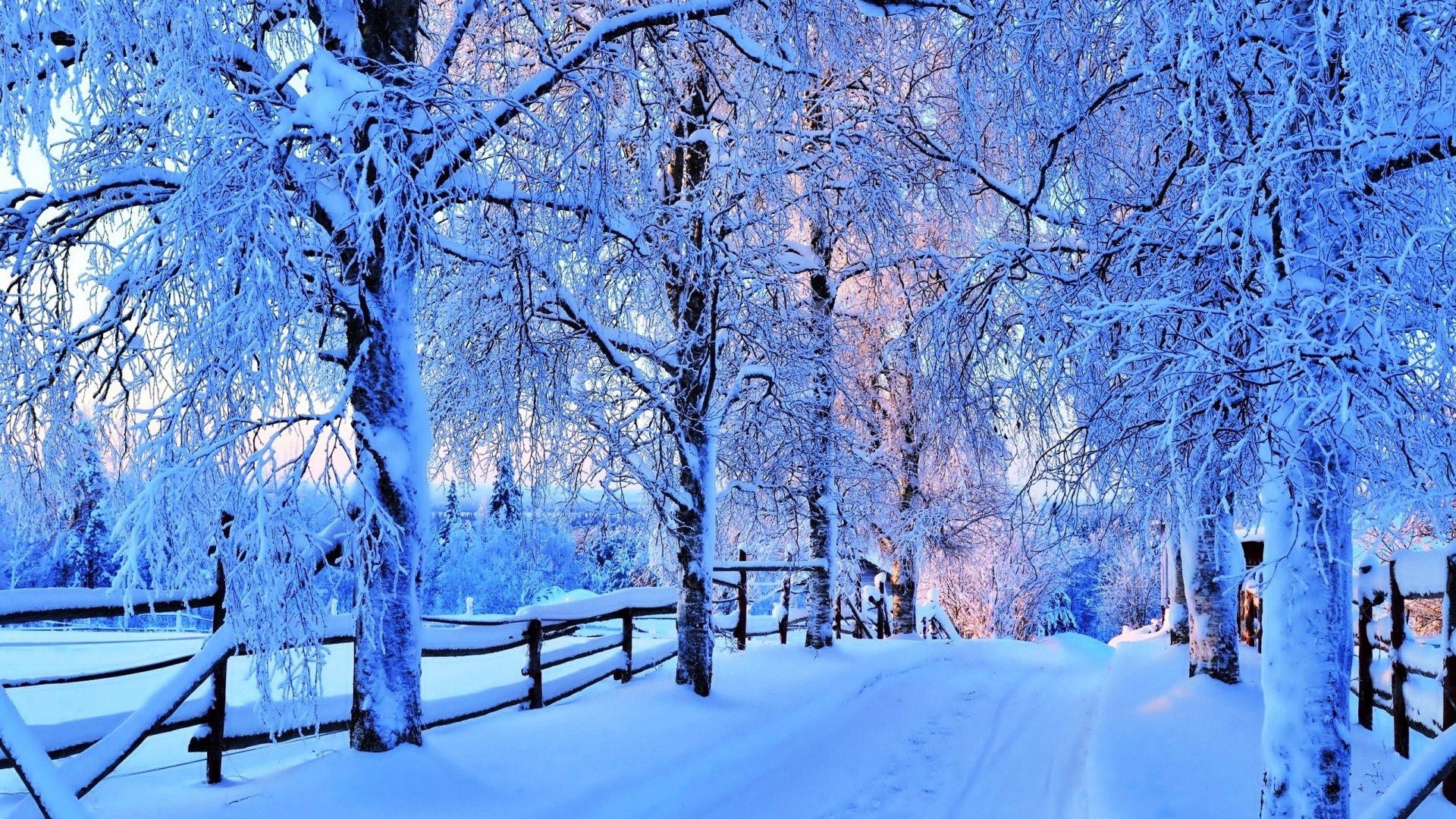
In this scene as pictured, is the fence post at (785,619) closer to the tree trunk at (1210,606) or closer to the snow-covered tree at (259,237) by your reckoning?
the tree trunk at (1210,606)

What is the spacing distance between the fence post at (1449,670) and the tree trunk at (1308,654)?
1.09 metres

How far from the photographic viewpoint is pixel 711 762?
6934 millimetres

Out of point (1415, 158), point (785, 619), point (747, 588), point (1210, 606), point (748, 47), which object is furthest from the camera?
Answer: point (785, 619)

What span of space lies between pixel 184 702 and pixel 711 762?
142 inches

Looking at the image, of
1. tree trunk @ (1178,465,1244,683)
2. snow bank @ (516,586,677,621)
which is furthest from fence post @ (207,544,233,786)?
tree trunk @ (1178,465,1244,683)

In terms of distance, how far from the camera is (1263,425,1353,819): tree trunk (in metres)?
4.43

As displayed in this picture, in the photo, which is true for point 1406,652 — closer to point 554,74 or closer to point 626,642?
point 626,642

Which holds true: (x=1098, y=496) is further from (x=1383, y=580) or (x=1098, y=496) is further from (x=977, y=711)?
(x=977, y=711)

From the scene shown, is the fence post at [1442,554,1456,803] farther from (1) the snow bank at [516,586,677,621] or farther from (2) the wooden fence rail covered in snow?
(1) the snow bank at [516,586,677,621]

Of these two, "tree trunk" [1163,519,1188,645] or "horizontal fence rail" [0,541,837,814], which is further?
"tree trunk" [1163,519,1188,645]

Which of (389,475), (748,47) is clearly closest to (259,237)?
(389,475)

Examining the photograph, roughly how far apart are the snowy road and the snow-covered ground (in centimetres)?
2

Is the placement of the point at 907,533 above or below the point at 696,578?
above

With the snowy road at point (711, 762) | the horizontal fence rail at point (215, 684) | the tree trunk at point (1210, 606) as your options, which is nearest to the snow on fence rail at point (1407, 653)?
the tree trunk at point (1210, 606)
